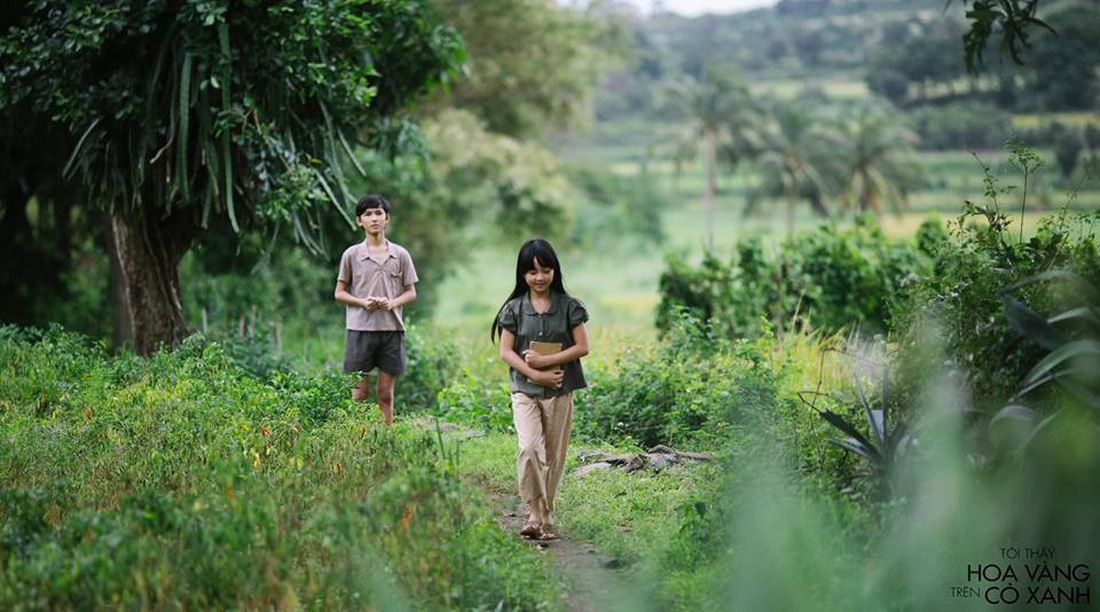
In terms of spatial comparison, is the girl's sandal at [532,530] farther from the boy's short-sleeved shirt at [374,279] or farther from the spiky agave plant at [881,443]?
the boy's short-sleeved shirt at [374,279]

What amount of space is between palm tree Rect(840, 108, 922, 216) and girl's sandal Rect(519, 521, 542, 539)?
65.7 metres

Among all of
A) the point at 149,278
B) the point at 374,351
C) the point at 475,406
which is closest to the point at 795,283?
the point at 475,406

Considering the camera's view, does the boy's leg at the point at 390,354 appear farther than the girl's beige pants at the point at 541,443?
Yes

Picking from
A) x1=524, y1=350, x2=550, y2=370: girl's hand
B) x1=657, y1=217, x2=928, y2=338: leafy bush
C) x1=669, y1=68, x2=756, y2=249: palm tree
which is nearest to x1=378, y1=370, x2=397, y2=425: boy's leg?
x1=524, y1=350, x2=550, y2=370: girl's hand

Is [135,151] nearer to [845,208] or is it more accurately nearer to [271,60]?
[271,60]

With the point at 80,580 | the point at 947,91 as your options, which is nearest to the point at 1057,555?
the point at 80,580

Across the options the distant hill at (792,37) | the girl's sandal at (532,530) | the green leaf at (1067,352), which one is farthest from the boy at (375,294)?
the distant hill at (792,37)

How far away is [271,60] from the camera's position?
1040 centimetres

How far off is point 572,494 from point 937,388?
2.50m

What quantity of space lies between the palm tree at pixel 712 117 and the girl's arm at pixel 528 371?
65395 mm

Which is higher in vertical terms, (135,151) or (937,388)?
(135,151)

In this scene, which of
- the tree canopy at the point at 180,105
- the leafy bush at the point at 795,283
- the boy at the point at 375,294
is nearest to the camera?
the boy at the point at 375,294

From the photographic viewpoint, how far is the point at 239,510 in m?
4.68

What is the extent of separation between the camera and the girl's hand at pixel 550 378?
6309 mm
